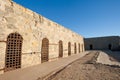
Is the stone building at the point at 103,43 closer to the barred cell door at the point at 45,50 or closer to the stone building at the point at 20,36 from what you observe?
the barred cell door at the point at 45,50

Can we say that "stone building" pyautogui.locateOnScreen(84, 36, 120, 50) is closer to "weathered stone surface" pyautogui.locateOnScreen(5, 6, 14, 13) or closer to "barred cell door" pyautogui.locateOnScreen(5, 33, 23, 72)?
"barred cell door" pyautogui.locateOnScreen(5, 33, 23, 72)

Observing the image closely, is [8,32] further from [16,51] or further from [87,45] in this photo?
[87,45]

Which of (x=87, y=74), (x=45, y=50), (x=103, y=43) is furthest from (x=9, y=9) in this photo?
(x=103, y=43)

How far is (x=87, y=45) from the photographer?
38781 millimetres

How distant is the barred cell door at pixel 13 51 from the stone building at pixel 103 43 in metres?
32.8

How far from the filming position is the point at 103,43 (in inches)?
1430

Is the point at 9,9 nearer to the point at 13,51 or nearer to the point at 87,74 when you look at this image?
the point at 13,51

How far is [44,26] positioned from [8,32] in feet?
11.2

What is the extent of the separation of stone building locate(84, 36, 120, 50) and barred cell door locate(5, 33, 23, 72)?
3280 centimetres

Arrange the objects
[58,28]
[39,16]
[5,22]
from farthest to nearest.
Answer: [58,28] < [39,16] < [5,22]

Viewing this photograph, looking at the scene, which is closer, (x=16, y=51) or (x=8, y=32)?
(x=8, y=32)

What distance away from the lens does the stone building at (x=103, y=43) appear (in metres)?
34.8

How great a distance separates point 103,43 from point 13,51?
1342 inches

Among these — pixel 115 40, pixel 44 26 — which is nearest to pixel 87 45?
pixel 115 40
